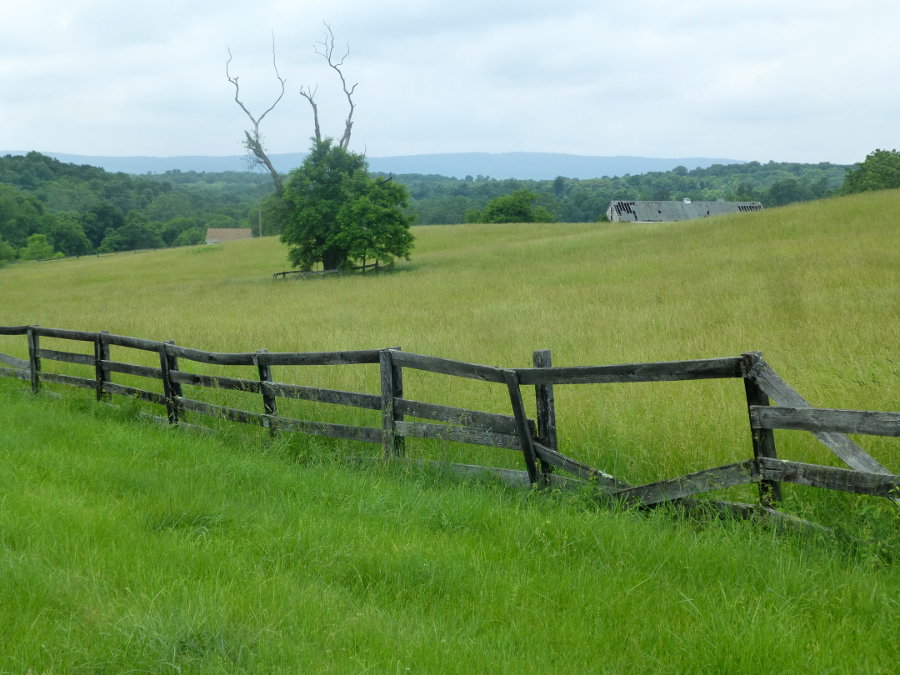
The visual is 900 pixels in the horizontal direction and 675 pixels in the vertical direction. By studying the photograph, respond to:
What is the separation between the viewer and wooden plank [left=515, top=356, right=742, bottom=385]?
4.72m

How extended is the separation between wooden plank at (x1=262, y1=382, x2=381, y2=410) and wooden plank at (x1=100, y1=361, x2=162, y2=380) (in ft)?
7.59

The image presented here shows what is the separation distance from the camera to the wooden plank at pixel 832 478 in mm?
3990

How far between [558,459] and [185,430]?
532 cm

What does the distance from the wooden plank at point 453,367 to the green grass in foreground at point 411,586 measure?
96 centimetres

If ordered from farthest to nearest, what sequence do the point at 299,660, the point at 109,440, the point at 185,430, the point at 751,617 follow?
the point at 185,430, the point at 109,440, the point at 751,617, the point at 299,660

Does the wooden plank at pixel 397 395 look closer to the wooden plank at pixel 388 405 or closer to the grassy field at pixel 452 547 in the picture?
the wooden plank at pixel 388 405

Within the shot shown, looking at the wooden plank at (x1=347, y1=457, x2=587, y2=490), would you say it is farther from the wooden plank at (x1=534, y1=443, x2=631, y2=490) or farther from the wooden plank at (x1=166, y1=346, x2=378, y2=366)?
the wooden plank at (x1=166, y1=346, x2=378, y2=366)

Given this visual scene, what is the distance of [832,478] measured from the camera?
13.9 feet

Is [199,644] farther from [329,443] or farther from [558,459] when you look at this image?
[329,443]

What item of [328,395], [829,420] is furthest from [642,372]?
[328,395]

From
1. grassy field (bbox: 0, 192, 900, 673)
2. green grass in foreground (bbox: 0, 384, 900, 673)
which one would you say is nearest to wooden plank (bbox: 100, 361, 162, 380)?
grassy field (bbox: 0, 192, 900, 673)

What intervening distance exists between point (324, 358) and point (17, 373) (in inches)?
322

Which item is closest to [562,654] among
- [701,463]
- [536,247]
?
[701,463]

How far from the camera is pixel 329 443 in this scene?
318 inches
